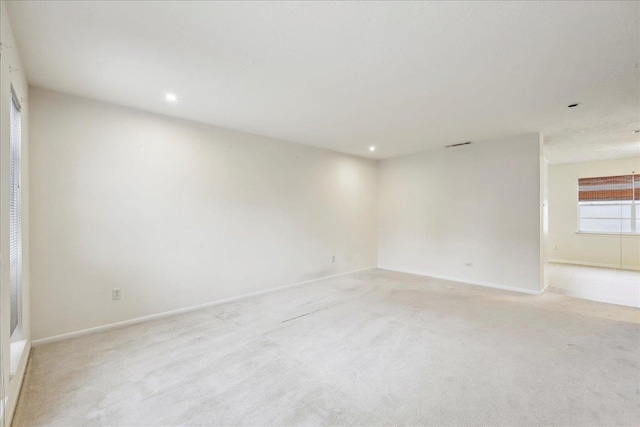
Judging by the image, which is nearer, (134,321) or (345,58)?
(345,58)

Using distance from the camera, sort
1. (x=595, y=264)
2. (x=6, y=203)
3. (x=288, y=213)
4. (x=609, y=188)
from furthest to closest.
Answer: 1. (x=595, y=264)
2. (x=609, y=188)
3. (x=288, y=213)
4. (x=6, y=203)

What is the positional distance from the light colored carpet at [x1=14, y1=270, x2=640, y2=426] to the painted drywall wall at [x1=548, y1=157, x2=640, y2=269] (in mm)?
3878

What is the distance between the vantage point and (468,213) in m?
5.16

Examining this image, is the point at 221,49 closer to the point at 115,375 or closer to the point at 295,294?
the point at 115,375

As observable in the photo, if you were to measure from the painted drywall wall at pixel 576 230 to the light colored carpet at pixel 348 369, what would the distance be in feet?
12.7

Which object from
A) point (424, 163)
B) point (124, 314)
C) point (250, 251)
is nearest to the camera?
point (124, 314)

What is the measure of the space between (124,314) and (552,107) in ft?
18.2

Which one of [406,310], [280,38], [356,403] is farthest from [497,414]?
[280,38]

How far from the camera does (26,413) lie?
1.79 meters

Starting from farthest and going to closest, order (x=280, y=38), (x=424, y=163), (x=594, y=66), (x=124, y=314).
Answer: (x=424, y=163) → (x=124, y=314) → (x=594, y=66) → (x=280, y=38)

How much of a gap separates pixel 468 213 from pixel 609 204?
424cm

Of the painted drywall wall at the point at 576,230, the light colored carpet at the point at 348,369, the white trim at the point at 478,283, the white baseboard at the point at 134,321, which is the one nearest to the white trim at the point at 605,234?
the painted drywall wall at the point at 576,230

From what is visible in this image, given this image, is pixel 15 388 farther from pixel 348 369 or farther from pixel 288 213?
pixel 288 213

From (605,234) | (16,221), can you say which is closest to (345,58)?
(16,221)
